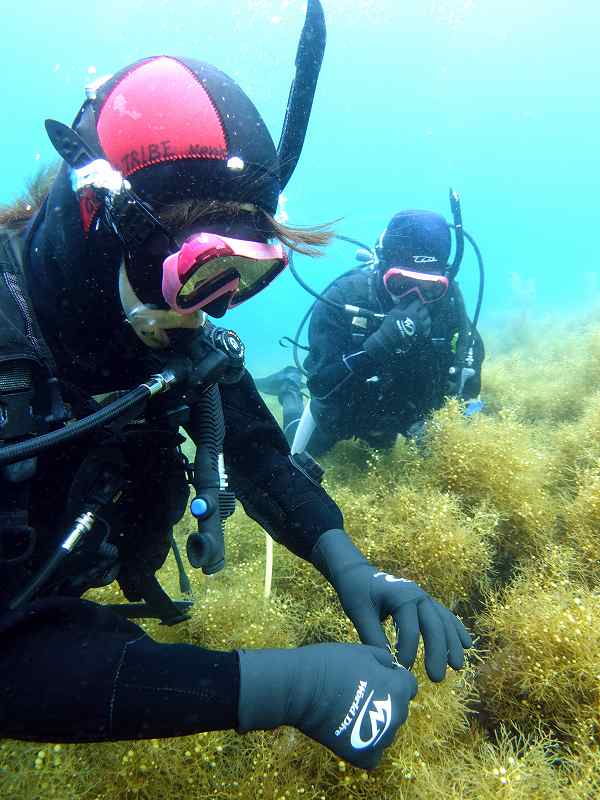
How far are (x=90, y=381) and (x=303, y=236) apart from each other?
3.52ft

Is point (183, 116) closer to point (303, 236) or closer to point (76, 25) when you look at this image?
point (303, 236)

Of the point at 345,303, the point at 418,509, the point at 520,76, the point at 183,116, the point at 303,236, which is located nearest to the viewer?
the point at 183,116

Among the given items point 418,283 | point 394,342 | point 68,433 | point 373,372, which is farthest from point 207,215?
point 373,372

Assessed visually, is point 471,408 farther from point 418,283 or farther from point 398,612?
point 398,612

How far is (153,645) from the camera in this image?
4.51 feet

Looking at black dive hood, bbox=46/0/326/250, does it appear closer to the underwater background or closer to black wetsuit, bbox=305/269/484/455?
the underwater background

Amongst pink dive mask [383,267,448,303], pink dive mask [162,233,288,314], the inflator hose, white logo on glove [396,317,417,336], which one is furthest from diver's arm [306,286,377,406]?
the inflator hose

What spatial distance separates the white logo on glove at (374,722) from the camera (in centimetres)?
146

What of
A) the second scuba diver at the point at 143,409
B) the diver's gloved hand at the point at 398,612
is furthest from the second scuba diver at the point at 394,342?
the second scuba diver at the point at 143,409

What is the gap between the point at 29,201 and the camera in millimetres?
2166

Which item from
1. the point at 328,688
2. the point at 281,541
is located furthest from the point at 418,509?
the point at 328,688

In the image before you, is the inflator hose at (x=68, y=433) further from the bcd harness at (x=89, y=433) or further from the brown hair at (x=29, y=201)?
the brown hair at (x=29, y=201)

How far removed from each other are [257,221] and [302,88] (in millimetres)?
708

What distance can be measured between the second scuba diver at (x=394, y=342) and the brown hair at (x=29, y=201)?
341 centimetres
